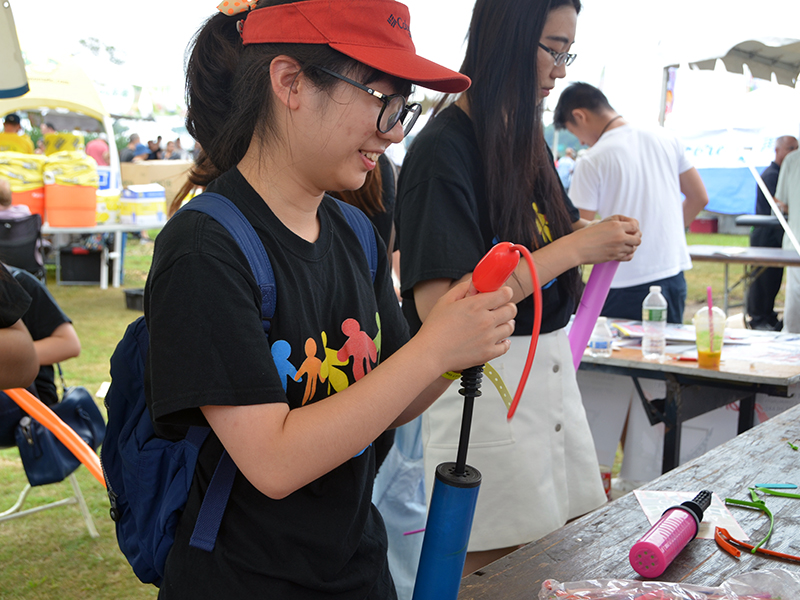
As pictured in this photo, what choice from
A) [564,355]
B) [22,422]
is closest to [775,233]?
[564,355]

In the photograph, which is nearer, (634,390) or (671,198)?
(634,390)

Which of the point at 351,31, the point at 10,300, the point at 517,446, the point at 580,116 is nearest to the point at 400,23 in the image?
the point at 351,31

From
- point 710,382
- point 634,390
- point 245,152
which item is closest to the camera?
point 245,152

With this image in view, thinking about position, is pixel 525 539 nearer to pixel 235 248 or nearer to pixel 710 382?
pixel 235 248

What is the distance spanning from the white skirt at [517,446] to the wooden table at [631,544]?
309mm

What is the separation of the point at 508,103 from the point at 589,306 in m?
0.63

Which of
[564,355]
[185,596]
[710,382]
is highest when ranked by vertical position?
[564,355]

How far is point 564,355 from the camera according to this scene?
1778mm

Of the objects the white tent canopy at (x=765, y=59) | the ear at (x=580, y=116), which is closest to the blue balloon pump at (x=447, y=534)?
the ear at (x=580, y=116)

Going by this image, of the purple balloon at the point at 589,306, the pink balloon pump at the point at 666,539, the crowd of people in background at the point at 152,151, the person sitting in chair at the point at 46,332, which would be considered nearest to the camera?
the pink balloon pump at the point at 666,539

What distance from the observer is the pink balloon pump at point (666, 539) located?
1.08m

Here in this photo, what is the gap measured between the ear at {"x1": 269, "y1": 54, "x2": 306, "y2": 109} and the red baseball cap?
0.03m

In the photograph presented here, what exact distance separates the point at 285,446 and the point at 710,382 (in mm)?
2412

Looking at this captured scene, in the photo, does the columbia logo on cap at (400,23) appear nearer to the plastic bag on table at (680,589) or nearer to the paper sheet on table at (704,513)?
the plastic bag on table at (680,589)
